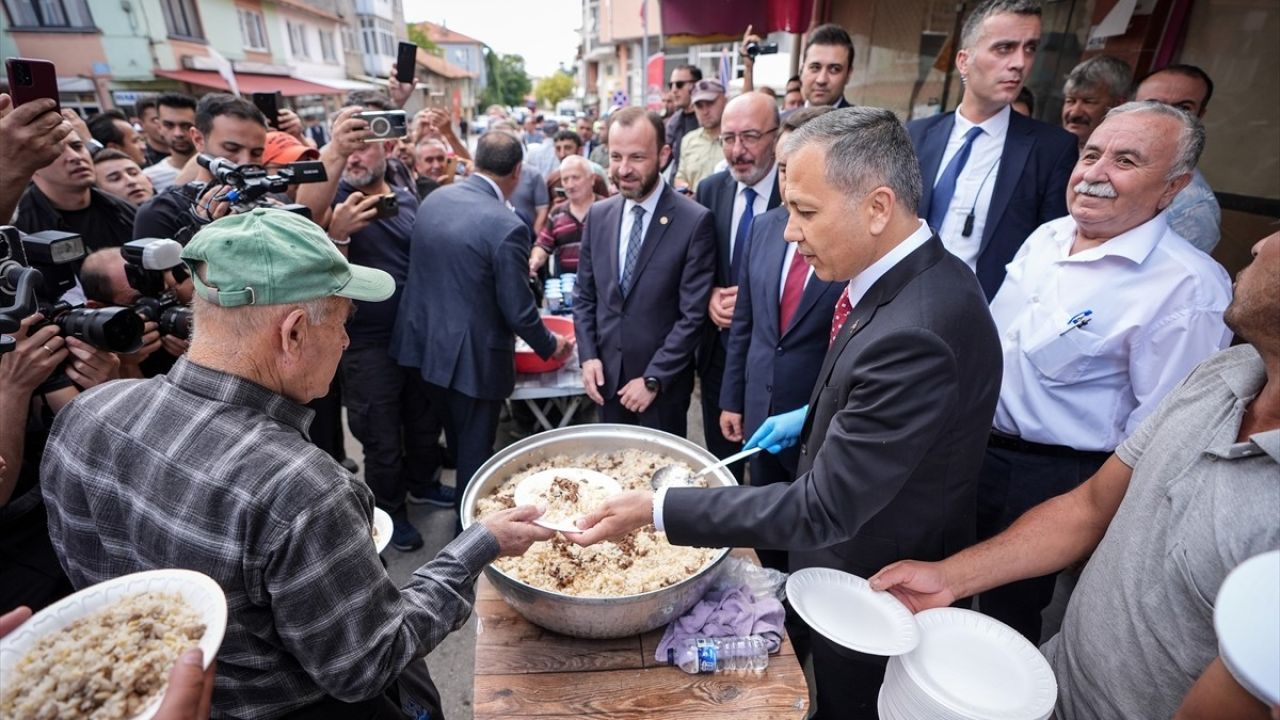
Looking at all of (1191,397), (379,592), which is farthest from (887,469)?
(379,592)

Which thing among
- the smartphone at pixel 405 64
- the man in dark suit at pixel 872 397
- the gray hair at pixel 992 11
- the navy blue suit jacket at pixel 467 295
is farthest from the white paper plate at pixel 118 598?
the smartphone at pixel 405 64

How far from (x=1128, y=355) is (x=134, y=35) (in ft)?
78.1

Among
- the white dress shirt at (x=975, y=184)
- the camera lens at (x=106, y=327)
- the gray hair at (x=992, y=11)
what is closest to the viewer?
the camera lens at (x=106, y=327)

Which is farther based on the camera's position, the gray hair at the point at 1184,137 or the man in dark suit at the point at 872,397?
the gray hair at the point at 1184,137

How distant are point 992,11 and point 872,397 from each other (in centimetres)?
219

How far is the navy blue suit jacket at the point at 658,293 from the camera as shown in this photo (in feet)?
10.4

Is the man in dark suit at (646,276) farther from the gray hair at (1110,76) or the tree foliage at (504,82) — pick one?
the tree foliage at (504,82)

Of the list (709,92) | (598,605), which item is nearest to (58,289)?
(598,605)

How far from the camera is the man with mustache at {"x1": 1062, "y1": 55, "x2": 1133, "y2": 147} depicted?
10.5ft

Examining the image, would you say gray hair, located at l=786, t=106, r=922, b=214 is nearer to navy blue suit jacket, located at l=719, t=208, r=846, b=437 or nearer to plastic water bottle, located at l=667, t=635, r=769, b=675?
navy blue suit jacket, located at l=719, t=208, r=846, b=437

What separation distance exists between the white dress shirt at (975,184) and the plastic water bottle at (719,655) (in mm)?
2026

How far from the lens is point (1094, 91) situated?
10.6 feet

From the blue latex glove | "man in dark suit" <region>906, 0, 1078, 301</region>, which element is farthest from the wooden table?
"man in dark suit" <region>906, 0, 1078, 301</region>

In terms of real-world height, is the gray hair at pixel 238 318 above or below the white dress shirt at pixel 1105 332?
above
